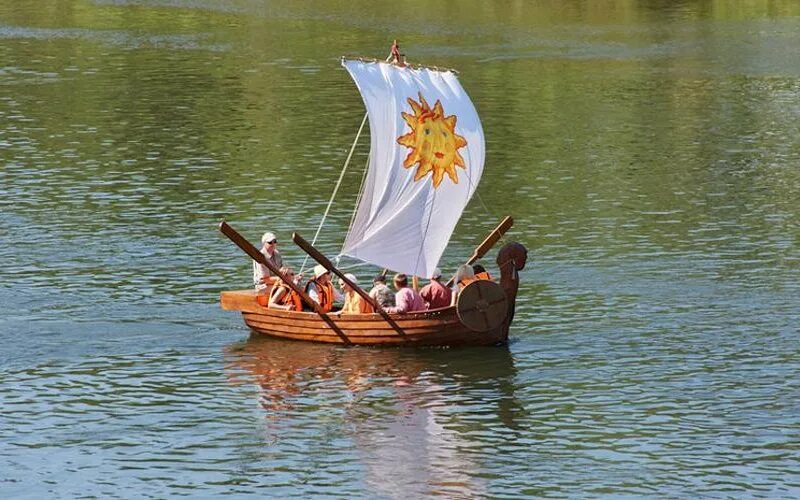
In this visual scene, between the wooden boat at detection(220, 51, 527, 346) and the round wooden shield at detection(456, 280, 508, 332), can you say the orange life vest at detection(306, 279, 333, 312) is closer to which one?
the wooden boat at detection(220, 51, 527, 346)

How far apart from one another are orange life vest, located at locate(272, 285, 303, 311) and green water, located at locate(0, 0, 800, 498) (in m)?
1.16

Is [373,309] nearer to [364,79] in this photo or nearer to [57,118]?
[364,79]

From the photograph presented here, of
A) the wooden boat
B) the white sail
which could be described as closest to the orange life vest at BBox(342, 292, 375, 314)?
the wooden boat

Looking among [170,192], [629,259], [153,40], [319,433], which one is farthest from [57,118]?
[319,433]

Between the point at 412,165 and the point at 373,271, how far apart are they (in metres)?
6.82

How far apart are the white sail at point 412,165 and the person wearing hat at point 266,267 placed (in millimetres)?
2315

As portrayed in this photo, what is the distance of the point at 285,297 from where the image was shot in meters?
49.0

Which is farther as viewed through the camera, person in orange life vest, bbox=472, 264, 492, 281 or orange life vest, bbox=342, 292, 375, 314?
person in orange life vest, bbox=472, 264, 492, 281

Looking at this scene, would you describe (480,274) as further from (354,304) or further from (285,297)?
(285,297)

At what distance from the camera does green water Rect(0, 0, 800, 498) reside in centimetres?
3888

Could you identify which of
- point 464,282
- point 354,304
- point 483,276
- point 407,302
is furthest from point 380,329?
point 483,276

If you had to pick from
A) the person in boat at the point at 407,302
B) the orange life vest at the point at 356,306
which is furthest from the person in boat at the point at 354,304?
the person in boat at the point at 407,302

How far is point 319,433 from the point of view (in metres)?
40.5

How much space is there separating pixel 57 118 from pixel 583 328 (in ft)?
156
